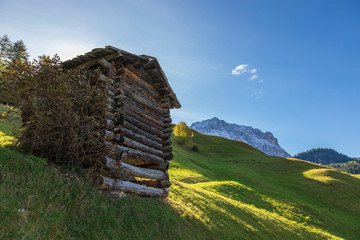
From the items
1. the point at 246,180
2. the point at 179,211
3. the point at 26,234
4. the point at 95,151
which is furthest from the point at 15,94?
the point at 246,180

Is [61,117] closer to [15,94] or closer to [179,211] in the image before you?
[15,94]

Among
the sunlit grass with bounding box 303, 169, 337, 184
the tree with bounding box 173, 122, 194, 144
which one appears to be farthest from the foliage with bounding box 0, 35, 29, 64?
the sunlit grass with bounding box 303, 169, 337, 184

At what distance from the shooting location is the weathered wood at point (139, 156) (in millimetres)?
8540

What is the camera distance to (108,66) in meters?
9.18

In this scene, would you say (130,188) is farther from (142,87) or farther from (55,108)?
(142,87)

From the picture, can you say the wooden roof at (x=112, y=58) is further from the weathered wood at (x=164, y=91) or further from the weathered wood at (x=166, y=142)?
the weathered wood at (x=166, y=142)

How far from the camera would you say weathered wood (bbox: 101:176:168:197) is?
7.65 m

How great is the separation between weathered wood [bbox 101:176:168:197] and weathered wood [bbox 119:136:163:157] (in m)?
1.59

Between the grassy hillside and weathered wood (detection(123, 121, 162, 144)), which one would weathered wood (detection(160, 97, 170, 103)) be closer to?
weathered wood (detection(123, 121, 162, 144))

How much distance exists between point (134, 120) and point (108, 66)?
277cm

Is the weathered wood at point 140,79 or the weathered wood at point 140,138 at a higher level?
the weathered wood at point 140,79

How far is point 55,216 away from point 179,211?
18.3ft

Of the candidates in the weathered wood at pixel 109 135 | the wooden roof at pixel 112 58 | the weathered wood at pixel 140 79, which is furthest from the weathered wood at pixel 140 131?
the wooden roof at pixel 112 58

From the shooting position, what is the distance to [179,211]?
942 centimetres
